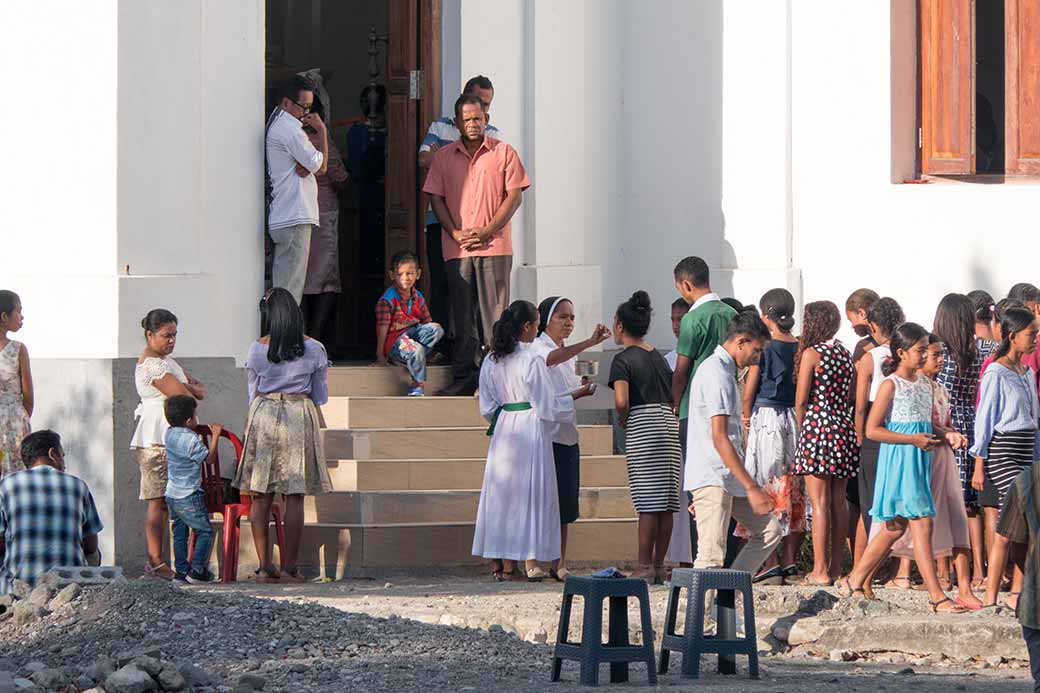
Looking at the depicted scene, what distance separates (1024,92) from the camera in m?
13.6

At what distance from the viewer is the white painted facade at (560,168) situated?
38.9ft

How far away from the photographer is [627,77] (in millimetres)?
14250

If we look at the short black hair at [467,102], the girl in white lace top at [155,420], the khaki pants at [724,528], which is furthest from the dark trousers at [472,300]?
the khaki pants at [724,528]

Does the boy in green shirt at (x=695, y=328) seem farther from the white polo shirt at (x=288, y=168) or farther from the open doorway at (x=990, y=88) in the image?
the open doorway at (x=990, y=88)

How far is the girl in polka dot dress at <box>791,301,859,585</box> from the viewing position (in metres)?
10.9

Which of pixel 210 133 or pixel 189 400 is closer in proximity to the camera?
pixel 189 400

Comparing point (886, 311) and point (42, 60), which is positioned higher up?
point (42, 60)

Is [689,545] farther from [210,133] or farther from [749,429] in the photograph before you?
[210,133]

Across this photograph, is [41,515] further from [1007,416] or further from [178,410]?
[1007,416]

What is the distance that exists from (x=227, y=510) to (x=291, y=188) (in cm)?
232

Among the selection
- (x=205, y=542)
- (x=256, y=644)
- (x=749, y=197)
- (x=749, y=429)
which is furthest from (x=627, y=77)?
(x=256, y=644)

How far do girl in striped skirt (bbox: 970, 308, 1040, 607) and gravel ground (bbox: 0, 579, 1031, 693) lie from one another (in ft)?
4.69

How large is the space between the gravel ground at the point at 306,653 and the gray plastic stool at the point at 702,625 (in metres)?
0.10

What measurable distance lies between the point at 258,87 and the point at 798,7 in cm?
388
